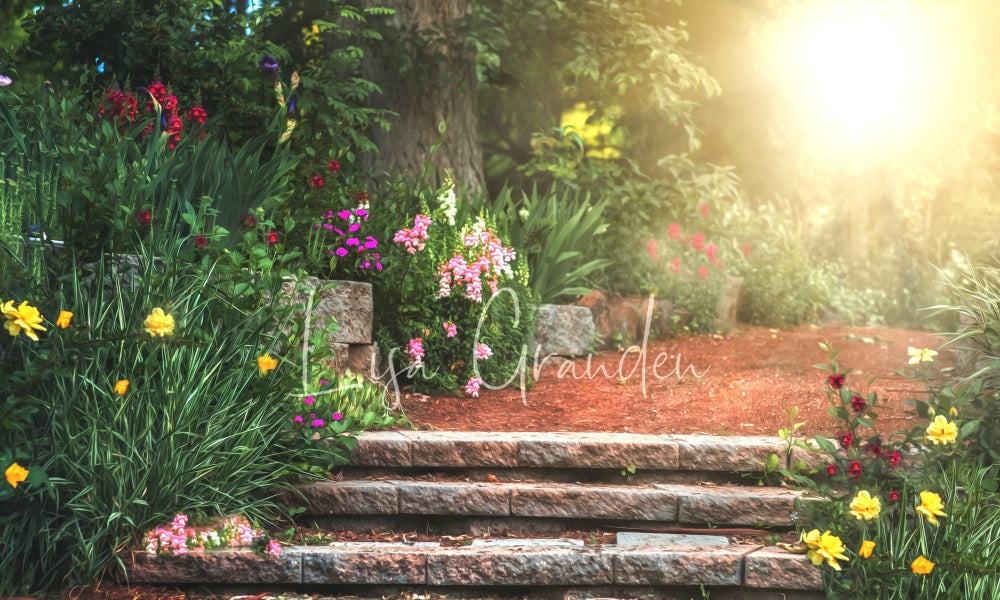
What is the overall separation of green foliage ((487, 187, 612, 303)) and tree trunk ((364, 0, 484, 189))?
515 mm

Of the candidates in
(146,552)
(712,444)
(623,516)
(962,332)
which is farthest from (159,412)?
(962,332)

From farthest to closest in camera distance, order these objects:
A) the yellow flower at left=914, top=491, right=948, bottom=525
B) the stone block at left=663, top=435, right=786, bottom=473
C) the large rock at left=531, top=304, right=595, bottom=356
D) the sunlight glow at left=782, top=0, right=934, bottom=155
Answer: the sunlight glow at left=782, top=0, right=934, bottom=155 → the large rock at left=531, top=304, right=595, bottom=356 → the stone block at left=663, top=435, right=786, bottom=473 → the yellow flower at left=914, top=491, right=948, bottom=525

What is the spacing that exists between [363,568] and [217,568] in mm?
506

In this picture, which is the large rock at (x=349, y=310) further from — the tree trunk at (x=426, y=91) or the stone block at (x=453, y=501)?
the tree trunk at (x=426, y=91)

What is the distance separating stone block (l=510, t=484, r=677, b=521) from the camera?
146 inches

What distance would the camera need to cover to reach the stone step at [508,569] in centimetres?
321

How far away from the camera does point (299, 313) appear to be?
390cm

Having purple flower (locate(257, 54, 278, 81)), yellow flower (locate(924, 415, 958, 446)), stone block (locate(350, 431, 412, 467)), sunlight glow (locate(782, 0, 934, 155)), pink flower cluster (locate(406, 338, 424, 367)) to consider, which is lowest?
stone block (locate(350, 431, 412, 467))

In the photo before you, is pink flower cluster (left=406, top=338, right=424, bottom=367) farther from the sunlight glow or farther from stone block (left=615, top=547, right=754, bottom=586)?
the sunlight glow

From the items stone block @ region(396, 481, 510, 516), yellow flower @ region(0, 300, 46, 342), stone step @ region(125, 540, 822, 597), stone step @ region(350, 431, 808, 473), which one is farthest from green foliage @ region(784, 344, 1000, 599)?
yellow flower @ region(0, 300, 46, 342)

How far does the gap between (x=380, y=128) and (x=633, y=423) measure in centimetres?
354

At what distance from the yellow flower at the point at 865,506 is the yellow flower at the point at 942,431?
1.15ft

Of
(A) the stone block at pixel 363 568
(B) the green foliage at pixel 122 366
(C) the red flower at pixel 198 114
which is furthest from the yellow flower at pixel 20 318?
(C) the red flower at pixel 198 114

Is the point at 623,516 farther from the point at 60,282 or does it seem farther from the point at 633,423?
the point at 60,282
